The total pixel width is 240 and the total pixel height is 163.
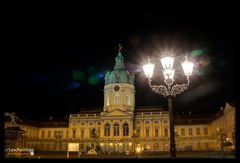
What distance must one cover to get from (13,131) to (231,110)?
153 feet

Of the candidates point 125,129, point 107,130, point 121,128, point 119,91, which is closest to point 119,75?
point 119,91

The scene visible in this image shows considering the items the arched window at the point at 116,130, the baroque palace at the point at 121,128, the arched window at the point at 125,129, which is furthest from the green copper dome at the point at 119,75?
the arched window at the point at 125,129

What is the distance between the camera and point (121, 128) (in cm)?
8312

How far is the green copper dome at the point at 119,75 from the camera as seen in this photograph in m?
90.0

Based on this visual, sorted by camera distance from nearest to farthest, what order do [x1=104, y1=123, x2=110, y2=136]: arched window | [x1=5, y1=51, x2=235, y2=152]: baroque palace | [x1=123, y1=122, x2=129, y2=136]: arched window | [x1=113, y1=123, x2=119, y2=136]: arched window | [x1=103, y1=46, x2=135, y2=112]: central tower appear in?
[x1=5, y1=51, x2=235, y2=152]: baroque palace, [x1=123, y1=122, x2=129, y2=136]: arched window, [x1=113, y1=123, x2=119, y2=136]: arched window, [x1=104, y1=123, x2=110, y2=136]: arched window, [x1=103, y1=46, x2=135, y2=112]: central tower

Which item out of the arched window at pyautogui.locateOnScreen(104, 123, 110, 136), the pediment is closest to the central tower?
the pediment

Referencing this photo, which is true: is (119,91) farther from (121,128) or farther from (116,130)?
(116,130)

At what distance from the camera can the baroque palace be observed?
8038 cm

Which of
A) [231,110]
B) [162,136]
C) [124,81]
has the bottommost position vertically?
[162,136]

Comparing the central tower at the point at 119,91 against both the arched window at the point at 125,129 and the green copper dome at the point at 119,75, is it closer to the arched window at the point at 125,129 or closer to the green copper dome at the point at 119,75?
the green copper dome at the point at 119,75

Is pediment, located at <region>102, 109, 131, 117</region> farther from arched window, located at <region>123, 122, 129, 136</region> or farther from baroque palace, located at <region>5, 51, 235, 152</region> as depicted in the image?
arched window, located at <region>123, 122, 129, 136</region>

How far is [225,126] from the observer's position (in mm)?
65000

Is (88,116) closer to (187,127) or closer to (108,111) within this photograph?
(108,111)
